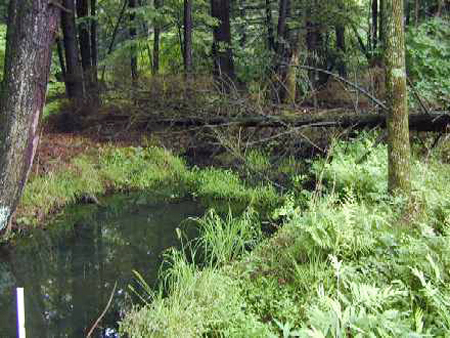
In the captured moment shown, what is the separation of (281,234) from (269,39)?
10689 millimetres

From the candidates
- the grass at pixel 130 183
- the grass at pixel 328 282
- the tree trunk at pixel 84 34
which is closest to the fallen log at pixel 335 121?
the grass at pixel 130 183

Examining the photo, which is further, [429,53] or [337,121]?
[429,53]

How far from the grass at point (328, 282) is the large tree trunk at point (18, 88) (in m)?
2.99

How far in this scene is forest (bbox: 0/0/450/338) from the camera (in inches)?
160

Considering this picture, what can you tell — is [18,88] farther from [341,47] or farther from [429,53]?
[341,47]

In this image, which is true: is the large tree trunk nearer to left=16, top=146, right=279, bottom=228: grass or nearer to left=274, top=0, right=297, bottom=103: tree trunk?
left=16, top=146, right=279, bottom=228: grass

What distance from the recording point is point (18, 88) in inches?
253

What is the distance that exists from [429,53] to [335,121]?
427 cm

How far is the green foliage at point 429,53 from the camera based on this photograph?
35.7 ft

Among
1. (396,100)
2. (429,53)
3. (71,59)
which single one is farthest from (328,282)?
(71,59)

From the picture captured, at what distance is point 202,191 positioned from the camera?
363 inches

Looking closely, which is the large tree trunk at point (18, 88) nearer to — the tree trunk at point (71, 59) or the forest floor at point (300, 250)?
the forest floor at point (300, 250)

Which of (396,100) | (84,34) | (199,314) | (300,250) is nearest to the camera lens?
(199,314)

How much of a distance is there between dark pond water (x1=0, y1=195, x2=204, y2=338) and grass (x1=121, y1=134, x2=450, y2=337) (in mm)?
802
